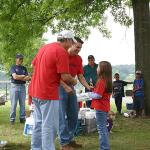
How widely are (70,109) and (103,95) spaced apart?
104cm

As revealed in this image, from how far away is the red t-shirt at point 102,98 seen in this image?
306 inches

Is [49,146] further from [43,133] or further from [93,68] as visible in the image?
[93,68]

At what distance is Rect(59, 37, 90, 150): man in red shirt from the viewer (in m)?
8.49

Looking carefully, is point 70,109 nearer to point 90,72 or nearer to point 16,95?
point 90,72

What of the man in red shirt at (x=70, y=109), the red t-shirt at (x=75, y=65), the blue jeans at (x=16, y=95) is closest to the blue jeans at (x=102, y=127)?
the man in red shirt at (x=70, y=109)

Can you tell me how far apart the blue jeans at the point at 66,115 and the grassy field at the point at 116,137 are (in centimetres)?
48

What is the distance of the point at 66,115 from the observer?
346 inches

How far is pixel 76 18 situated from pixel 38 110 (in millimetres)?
11448

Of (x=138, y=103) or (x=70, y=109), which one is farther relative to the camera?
(x=138, y=103)

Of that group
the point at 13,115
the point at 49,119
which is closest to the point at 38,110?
the point at 49,119

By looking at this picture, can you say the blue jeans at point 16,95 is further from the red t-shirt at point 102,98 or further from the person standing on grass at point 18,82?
the red t-shirt at point 102,98

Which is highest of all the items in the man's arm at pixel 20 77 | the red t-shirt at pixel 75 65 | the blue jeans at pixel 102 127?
the man's arm at pixel 20 77

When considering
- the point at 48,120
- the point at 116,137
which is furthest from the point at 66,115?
the point at 48,120

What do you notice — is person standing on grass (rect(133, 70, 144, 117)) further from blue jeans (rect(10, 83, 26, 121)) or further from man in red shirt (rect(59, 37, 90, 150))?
man in red shirt (rect(59, 37, 90, 150))
